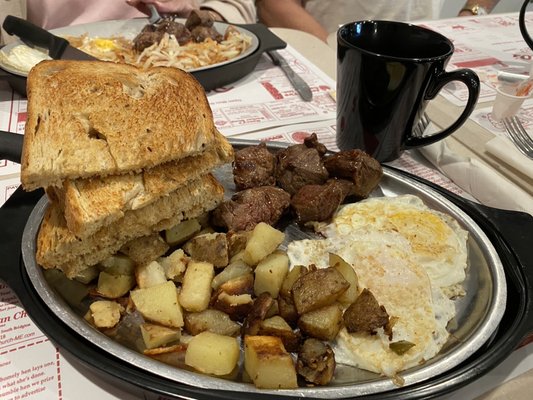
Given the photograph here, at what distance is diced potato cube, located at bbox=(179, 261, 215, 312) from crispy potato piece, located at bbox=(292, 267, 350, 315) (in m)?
0.24

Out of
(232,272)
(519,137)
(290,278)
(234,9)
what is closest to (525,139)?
(519,137)

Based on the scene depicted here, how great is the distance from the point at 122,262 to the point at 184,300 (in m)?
0.24

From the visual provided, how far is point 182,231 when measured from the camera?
4.71ft

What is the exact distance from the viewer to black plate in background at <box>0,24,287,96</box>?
2391mm

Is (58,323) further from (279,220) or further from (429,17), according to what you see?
(429,17)

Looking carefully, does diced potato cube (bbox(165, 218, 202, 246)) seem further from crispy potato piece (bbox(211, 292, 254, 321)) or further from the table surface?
the table surface

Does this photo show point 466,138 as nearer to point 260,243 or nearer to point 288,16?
point 260,243

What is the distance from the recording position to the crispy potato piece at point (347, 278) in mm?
1271

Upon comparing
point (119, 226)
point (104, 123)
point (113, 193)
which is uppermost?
point (104, 123)

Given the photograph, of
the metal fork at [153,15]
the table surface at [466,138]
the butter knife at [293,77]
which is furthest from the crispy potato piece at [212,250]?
the metal fork at [153,15]

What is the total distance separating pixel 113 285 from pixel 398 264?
84cm

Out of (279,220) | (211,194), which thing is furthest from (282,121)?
(211,194)

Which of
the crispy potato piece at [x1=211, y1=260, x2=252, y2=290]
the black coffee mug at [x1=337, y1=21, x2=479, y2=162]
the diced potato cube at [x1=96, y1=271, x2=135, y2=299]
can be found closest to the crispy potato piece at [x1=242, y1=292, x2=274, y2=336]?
the crispy potato piece at [x1=211, y1=260, x2=252, y2=290]

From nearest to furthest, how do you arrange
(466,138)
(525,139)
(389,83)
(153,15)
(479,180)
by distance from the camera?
(389,83) < (479,180) < (525,139) < (466,138) < (153,15)
